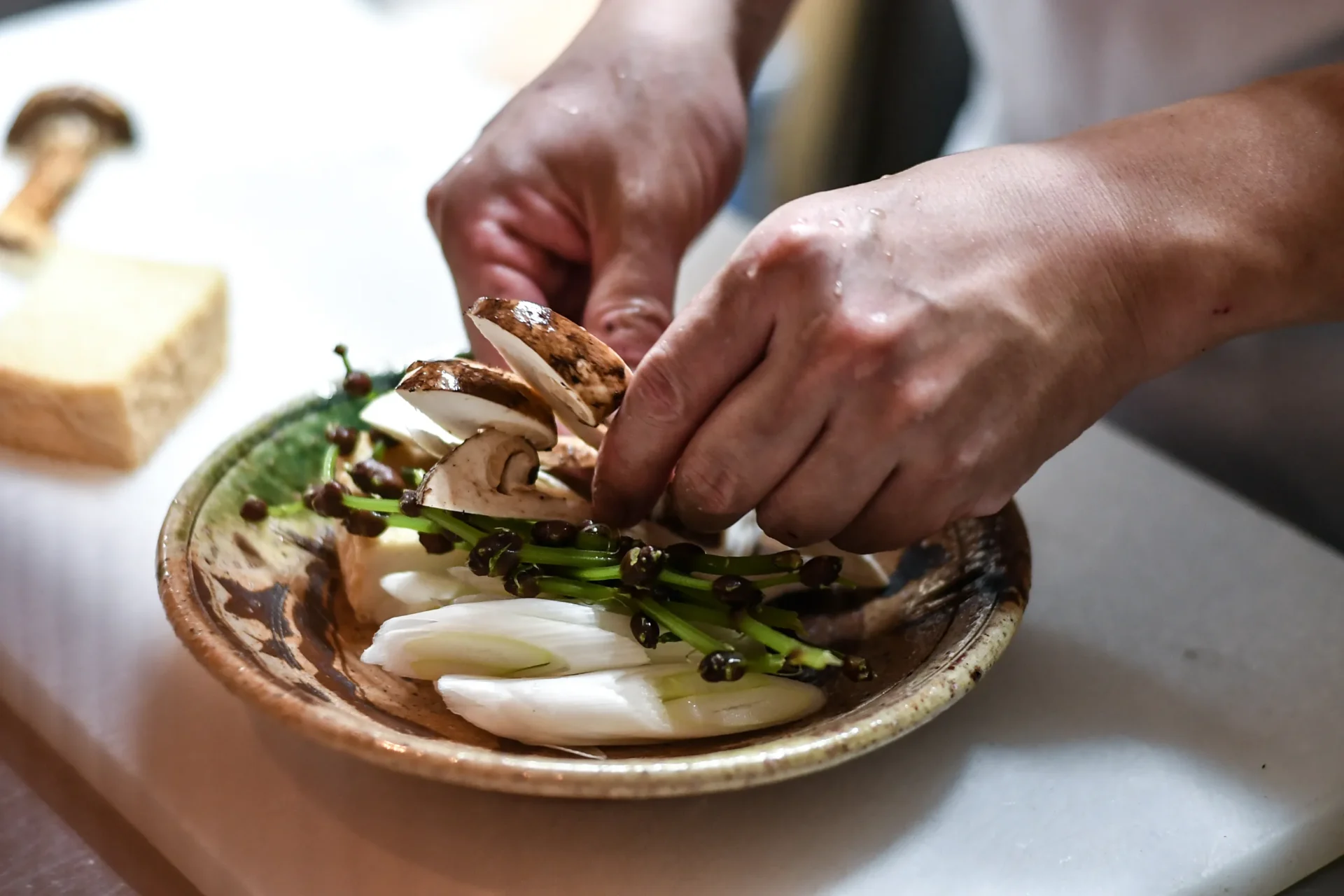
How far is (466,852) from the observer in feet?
2.14

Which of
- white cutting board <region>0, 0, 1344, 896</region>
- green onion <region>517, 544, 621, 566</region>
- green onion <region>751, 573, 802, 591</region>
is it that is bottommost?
white cutting board <region>0, 0, 1344, 896</region>

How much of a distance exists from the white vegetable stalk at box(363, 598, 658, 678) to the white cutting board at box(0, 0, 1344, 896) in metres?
0.07

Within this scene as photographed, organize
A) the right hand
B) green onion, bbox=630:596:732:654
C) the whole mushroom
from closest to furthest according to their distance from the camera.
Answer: green onion, bbox=630:596:732:654
the right hand
the whole mushroom

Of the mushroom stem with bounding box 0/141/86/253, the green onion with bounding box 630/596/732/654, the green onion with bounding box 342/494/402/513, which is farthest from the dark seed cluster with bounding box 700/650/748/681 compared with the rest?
the mushroom stem with bounding box 0/141/86/253

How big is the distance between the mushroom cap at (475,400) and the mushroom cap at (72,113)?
98 cm

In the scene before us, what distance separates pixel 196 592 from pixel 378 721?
0.46 ft

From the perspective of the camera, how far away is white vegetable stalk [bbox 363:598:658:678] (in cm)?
68

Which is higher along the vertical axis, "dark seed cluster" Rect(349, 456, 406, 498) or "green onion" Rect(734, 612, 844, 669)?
"dark seed cluster" Rect(349, 456, 406, 498)

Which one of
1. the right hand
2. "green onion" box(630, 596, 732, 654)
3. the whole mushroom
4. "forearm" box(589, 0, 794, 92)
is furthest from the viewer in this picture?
the whole mushroom

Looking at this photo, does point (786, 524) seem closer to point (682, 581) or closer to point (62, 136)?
point (682, 581)

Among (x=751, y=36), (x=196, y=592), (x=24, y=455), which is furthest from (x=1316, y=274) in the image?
(x=24, y=455)

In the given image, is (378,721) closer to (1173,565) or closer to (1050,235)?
(1050,235)

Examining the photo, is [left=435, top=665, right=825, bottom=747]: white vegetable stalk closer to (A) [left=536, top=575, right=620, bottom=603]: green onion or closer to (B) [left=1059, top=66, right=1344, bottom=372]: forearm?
(A) [left=536, top=575, right=620, bottom=603]: green onion

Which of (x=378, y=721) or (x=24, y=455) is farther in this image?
(x=24, y=455)
